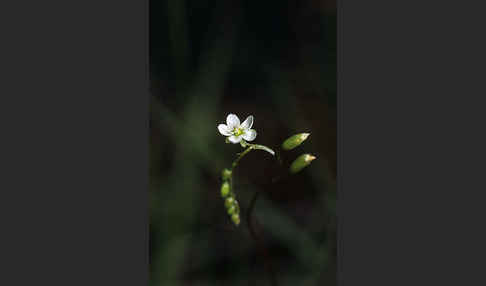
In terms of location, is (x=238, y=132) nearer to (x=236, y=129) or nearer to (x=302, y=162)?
(x=236, y=129)

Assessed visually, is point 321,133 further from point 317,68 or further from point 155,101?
point 155,101

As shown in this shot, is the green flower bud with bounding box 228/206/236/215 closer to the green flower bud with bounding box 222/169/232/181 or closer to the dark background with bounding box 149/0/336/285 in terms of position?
the green flower bud with bounding box 222/169/232/181

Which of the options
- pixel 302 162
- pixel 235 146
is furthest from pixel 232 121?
pixel 235 146

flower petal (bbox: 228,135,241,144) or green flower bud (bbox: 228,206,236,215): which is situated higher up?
flower petal (bbox: 228,135,241,144)

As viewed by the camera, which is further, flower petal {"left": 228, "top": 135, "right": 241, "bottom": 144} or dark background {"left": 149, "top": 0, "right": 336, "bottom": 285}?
dark background {"left": 149, "top": 0, "right": 336, "bottom": 285}

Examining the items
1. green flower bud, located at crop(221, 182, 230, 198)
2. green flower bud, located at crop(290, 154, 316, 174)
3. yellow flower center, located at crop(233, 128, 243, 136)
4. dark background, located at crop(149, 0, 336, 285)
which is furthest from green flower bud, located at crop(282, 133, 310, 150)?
dark background, located at crop(149, 0, 336, 285)

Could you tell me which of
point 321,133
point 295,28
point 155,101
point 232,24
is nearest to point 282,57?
point 295,28

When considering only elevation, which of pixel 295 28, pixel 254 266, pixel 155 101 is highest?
pixel 295 28

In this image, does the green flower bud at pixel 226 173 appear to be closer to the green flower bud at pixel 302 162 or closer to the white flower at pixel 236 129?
the white flower at pixel 236 129
